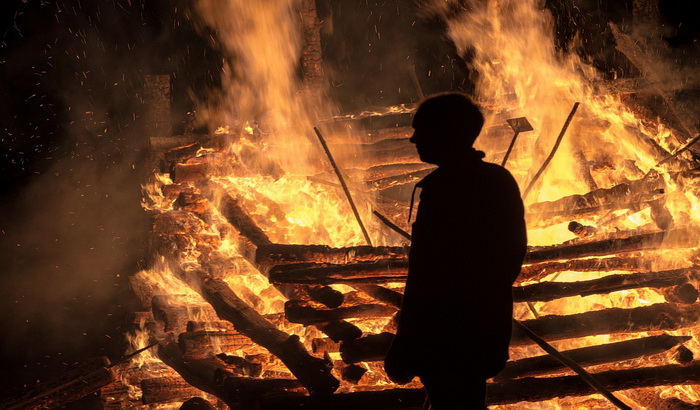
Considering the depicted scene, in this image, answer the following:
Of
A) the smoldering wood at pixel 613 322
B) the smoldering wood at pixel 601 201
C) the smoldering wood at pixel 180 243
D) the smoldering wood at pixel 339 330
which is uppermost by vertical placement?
the smoldering wood at pixel 180 243

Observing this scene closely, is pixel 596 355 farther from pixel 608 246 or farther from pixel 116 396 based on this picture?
pixel 116 396

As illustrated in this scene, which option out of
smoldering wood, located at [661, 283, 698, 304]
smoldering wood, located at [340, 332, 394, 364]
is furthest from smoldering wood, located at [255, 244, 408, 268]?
smoldering wood, located at [661, 283, 698, 304]

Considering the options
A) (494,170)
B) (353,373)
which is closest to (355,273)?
(353,373)

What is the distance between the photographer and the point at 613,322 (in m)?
4.69

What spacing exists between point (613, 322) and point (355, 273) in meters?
2.52

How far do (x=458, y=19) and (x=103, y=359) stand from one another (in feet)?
27.3

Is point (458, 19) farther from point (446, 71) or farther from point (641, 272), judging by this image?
point (641, 272)

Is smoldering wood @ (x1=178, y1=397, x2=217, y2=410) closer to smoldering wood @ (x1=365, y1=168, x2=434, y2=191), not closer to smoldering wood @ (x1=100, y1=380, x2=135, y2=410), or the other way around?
smoldering wood @ (x1=100, y1=380, x2=135, y2=410)

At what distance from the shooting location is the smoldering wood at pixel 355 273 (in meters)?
4.91

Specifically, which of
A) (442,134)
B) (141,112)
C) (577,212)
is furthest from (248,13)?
(442,134)

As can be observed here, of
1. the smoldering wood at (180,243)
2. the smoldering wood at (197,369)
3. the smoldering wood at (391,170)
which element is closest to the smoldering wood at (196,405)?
the smoldering wood at (197,369)

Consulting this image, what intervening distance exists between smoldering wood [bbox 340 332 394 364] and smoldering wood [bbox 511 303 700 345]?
1.23 m

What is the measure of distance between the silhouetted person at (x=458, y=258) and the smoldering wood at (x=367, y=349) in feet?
5.02

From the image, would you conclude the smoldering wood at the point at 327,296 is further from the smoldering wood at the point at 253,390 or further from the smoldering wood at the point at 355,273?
the smoldering wood at the point at 253,390
